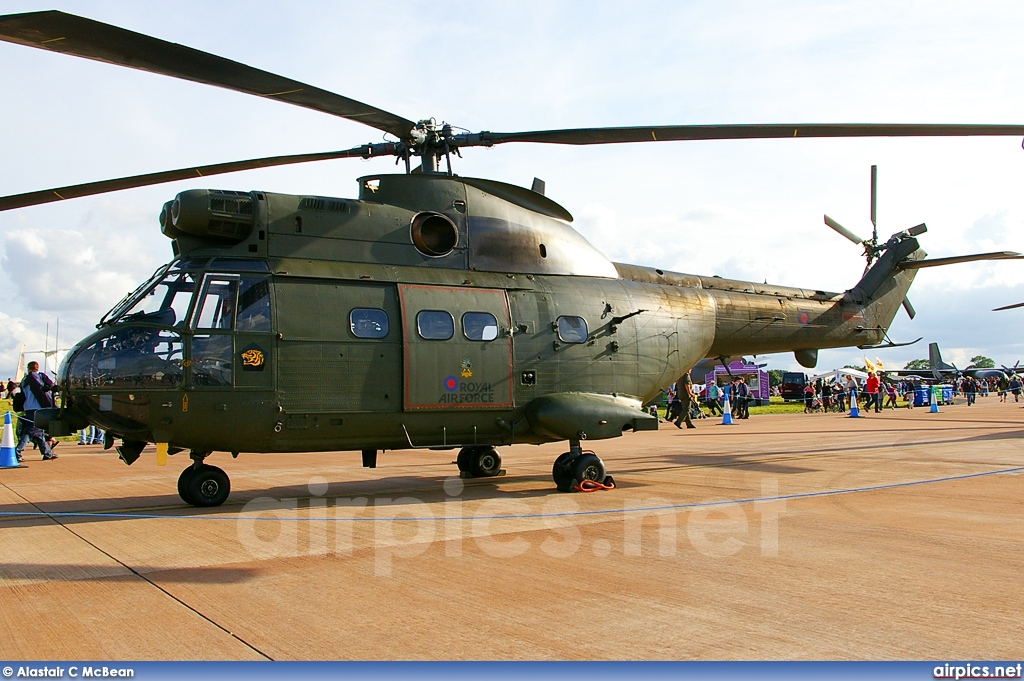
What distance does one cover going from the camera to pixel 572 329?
37.1 feet

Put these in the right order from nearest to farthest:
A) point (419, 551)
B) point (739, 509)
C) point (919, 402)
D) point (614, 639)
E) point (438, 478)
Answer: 1. point (614, 639)
2. point (419, 551)
3. point (739, 509)
4. point (438, 478)
5. point (919, 402)

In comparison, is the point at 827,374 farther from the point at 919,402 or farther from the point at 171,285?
the point at 171,285

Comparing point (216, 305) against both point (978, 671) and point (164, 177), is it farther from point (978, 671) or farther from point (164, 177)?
point (978, 671)

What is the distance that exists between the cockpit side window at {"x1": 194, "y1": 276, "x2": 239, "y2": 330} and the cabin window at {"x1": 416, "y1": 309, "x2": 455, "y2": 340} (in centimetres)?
226

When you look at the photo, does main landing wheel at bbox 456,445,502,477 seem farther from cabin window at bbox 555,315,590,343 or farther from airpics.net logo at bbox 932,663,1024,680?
airpics.net logo at bbox 932,663,1024,680

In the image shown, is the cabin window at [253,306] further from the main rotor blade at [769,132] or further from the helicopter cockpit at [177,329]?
the main rotor blade at [769,132]

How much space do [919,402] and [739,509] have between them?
141 feet

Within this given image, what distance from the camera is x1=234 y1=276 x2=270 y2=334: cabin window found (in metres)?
9.12

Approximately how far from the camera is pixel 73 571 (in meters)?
6.14

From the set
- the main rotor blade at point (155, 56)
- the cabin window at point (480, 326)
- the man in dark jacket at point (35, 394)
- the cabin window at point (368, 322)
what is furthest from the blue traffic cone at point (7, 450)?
the main rotor blade at point (155, 56)

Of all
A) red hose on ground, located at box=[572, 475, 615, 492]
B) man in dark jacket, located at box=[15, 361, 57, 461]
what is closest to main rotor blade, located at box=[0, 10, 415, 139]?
red hose on ground, located at box=[572, 475, 615, 492]

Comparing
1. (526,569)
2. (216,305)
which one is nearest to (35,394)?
(216,305)

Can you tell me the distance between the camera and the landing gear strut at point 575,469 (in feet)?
35.0

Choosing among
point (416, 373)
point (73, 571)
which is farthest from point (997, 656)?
point (416, 373)
